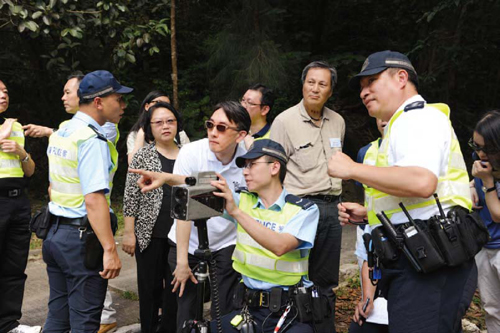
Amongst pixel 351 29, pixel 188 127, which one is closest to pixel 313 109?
pixel 188 127

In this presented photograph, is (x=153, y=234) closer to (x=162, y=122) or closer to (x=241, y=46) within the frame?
(x=162, y=122)

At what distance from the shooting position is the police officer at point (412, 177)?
2.05 metres

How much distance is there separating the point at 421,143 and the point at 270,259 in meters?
1.08

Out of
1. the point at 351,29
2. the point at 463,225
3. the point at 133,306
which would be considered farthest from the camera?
the point at 351,29

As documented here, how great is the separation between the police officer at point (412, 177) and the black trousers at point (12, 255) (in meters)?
2.95

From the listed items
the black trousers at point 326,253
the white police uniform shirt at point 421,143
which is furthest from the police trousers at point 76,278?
the white police uniform shirt at point 421,143

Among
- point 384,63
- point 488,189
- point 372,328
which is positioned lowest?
point 372,328

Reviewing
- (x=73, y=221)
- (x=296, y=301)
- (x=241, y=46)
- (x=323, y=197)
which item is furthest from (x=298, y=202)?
(x=241, y=46)

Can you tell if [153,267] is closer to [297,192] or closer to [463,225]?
[297,192]

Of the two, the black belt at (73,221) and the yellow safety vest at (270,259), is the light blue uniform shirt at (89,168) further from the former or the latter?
the yellow safety vest at (270,259)

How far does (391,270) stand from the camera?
7.48ft

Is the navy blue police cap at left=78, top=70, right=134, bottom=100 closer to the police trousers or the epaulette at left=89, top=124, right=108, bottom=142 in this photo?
the epaulette at left=89, top=124, right=108, bottom=142

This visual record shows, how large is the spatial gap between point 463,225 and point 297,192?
1.89 metres

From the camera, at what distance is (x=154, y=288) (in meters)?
3.89
